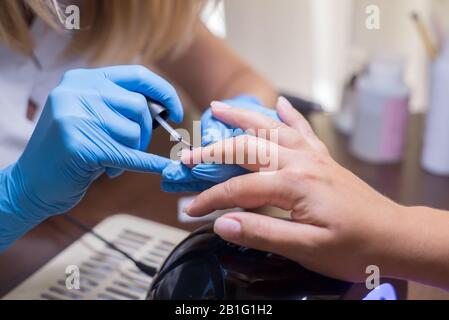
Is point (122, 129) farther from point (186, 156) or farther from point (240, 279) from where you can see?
point (240, 279)

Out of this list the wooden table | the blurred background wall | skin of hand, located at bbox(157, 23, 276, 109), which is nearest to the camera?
the wooden table

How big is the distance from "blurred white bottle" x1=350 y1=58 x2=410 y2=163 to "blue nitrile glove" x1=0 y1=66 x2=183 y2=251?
0.42 meters

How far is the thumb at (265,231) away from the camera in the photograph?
1.46ft

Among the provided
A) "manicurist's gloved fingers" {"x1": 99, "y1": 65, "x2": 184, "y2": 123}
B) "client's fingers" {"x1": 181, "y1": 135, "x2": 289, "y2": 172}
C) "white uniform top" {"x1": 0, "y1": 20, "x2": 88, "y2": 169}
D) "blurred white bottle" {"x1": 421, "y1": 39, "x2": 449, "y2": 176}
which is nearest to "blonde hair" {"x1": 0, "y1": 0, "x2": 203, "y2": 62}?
"white uniform top" {"x1": 0, "y1": 20, "x2": 88, "y2": 169}

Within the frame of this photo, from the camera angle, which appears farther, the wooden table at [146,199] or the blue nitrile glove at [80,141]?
the wooden table at [146,199]

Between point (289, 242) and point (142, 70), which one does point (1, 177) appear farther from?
point (289, 242)

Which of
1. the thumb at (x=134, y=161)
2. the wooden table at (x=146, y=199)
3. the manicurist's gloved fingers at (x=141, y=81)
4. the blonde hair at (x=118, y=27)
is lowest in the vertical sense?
the wooden table at (x=146, y=199)

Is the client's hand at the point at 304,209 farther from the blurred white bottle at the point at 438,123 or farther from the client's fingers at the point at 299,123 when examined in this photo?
the blurred white bottle at the point at 438,123

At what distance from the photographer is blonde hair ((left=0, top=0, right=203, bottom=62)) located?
2.11ft

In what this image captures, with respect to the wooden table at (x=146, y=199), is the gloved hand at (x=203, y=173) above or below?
above

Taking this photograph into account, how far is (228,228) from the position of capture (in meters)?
0.44

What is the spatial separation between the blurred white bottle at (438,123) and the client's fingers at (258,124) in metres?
0.38

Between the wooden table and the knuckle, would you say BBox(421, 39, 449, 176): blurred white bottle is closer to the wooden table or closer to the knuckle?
the wooden table

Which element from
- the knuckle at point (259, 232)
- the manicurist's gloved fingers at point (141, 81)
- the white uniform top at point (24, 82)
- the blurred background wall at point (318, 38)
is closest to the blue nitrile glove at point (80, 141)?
the manicurist's gloved fingers at point (141, 81)
